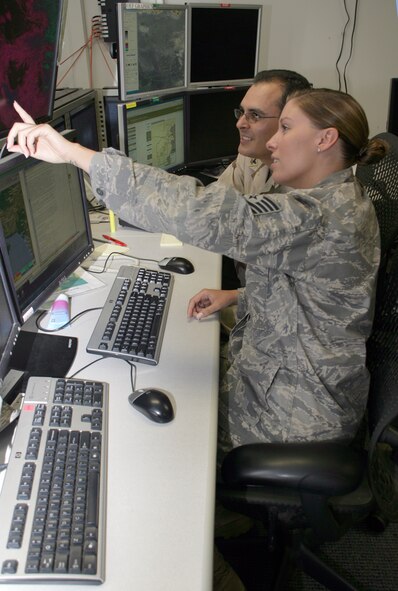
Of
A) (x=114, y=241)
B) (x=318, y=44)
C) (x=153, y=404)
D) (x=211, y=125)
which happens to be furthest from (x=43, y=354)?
(x=318, y=44)

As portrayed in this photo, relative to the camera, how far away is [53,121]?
5.05 ft

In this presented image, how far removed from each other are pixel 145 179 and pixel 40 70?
0.54 m

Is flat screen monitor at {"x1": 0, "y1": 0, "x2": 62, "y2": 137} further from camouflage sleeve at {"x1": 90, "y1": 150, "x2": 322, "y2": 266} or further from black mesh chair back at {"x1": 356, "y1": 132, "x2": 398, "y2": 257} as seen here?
black mesh chair back at {"x1": 356, "y1": 132, "x2": 398, "y2": 257}

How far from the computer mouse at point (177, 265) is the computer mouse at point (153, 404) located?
623 millimetres

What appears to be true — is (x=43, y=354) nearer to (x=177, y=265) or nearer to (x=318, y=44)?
(x=177, y=265)

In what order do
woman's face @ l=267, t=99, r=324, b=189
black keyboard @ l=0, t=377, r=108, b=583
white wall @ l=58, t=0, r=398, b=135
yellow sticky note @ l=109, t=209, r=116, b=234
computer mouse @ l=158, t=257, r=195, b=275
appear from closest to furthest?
black keyboard @ l=0, t=377, r=108, b=583 → woman's face @ l=267, t=99, r=324, b=189 → computer mouse @ l=158, t=257, r=195, b=275 → yellow sticky note @ l=109, t=209, r=116, b=234 → white wall @ l=58, t=0, r=398, b=135

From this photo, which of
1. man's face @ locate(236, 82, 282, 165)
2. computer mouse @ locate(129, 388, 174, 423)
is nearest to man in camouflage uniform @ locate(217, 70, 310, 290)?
man's face @ locate(236, 82, 282, 165)

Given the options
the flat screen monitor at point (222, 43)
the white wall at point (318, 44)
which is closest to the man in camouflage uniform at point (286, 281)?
the flat screen monitor at point (222, 43)

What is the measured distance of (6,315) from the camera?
3.13 ft

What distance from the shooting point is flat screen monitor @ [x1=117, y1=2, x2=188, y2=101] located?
66.7 inches

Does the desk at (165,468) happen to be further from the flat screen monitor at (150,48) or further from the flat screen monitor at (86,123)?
the flat screen monitor at (150,48)

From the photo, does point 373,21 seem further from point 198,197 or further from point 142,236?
point 198,197

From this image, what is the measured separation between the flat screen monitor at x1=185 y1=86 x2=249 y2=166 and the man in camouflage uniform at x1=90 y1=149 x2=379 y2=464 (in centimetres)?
124

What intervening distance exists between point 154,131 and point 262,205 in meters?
1.17
